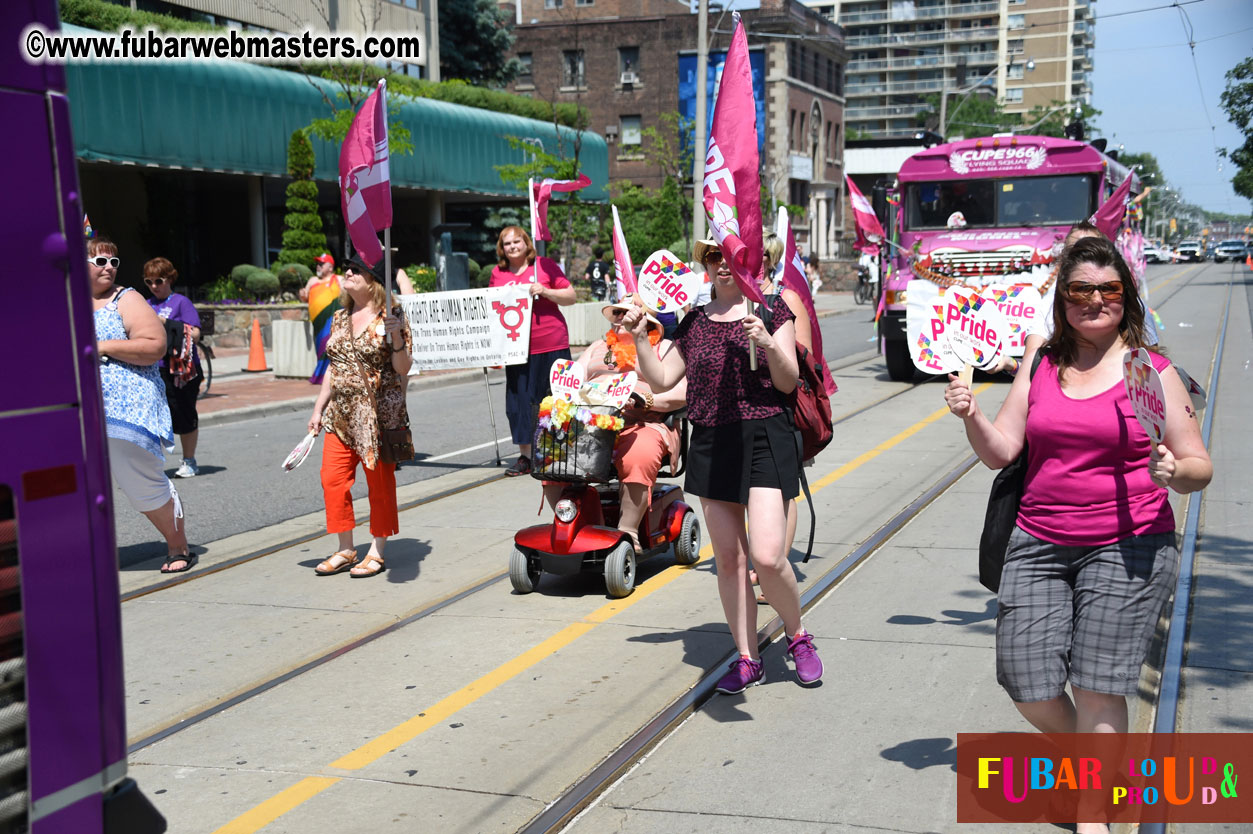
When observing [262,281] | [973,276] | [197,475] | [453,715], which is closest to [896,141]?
[262,281]

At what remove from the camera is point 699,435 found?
5.18 metres

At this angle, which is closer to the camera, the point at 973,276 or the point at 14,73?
the point at 14,73

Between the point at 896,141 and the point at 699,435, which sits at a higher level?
the point at 896,141

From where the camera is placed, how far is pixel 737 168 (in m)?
4.91

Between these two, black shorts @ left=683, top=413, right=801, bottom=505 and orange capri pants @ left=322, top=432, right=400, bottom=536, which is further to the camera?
orange capri pants @ left=322, top=432, right=400, bottom=536

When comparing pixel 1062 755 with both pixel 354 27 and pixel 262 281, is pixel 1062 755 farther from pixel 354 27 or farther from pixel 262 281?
pixel 354 27

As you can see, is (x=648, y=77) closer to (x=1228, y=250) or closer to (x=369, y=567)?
(x=1228, y=250)

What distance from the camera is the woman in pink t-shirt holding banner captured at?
10070 mm

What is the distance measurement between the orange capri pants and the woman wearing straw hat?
4.42 feet

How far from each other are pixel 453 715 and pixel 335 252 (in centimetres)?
3282

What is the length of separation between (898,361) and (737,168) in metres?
13.0

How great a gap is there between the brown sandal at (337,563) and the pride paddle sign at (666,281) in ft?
7.71

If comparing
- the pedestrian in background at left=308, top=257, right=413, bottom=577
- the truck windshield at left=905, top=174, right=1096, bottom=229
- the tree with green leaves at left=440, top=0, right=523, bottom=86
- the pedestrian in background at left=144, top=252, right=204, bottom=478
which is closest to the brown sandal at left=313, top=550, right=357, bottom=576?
the pedestrian in background at left=308, top=257, right=413, bottom=577

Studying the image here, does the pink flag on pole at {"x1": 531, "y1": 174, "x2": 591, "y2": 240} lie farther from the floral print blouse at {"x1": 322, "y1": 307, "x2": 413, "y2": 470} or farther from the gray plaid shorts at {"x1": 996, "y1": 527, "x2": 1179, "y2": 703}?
the gray plaid shorts at {"x1": 996, "y1": 527, "x2": 1179, "y2": 703}
